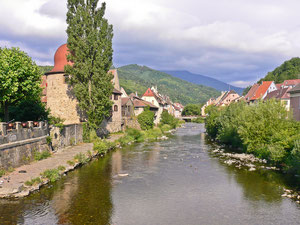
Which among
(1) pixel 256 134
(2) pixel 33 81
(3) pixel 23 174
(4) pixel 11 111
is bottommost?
(3) pixel 23 174

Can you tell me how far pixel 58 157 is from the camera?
2892cm

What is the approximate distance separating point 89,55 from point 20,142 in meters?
18.3

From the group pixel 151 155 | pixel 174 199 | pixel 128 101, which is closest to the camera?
pixel 174 199

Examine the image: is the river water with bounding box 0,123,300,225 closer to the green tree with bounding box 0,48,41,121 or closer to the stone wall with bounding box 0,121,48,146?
the stone wall with bounding box 0,121,48,146

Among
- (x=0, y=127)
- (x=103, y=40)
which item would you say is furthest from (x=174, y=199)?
(x=103, y=40)

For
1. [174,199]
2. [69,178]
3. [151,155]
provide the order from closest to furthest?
1. [174,199]
2. [69,178]
3. [151,155]

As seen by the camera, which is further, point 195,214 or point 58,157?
point 58,157

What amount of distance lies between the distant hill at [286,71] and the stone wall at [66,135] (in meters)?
105

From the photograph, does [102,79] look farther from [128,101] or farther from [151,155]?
[128,101]

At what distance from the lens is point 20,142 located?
2419 centimetres

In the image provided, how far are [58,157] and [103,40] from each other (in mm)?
18344

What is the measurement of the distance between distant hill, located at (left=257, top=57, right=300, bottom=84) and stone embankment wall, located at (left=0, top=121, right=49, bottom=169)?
4475 inches

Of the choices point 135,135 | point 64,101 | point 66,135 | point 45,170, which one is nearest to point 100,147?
point 66,135

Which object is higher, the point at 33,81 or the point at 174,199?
the point at 33,81
